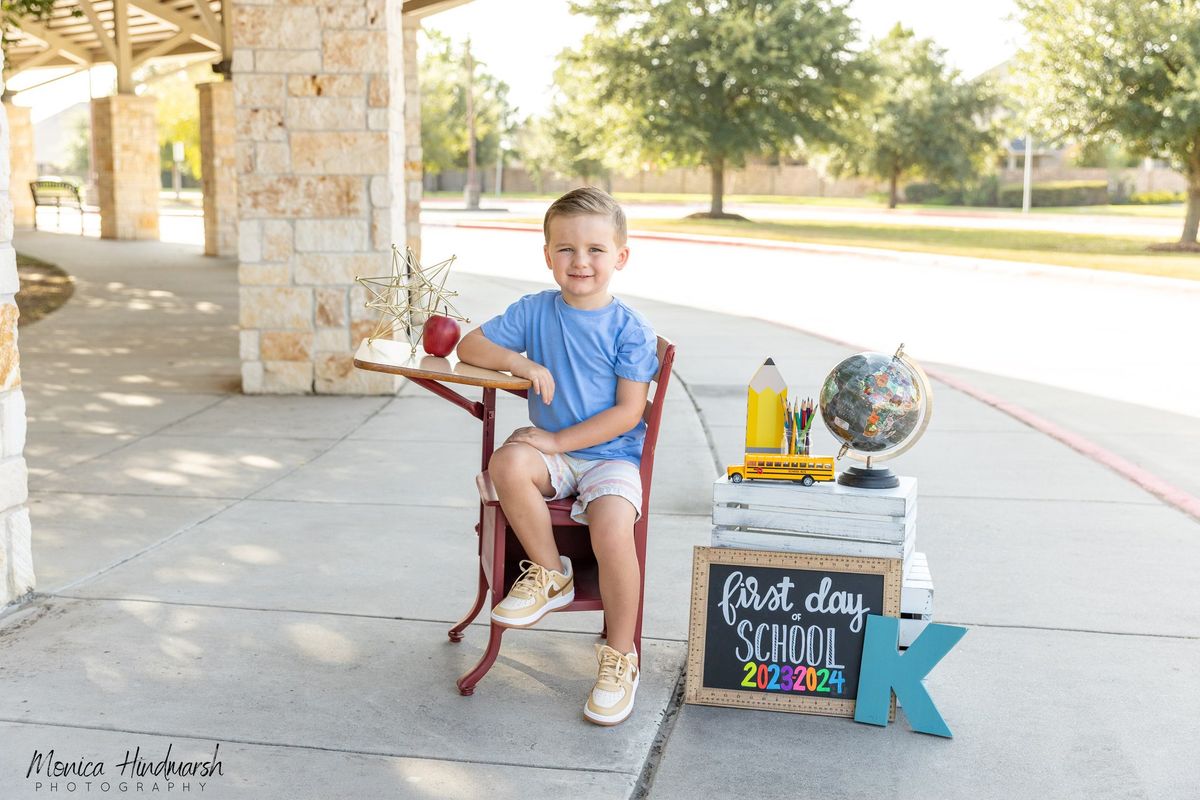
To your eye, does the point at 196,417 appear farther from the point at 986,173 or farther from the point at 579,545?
the point at 986,173

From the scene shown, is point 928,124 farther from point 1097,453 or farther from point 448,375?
point 448,375

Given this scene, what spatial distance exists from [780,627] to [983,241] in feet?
78.2

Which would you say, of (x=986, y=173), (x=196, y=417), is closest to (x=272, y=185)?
(x=196, y=417)

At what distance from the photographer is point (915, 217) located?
39.3 metres

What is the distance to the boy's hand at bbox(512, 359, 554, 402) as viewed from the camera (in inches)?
142

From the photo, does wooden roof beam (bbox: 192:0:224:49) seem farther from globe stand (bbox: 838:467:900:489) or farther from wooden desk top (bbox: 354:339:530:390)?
globe stand (bbox: 838:467:900:489)

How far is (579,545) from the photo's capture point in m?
3.87

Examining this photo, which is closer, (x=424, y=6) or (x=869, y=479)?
(x=869, y=479)

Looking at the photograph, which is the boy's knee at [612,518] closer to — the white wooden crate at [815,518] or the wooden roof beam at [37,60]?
the white wooden crate at [815,518]

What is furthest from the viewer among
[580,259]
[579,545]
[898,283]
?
[898,283]

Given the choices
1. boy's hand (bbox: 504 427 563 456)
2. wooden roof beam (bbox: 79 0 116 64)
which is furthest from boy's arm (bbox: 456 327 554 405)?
wooden roof beam (bbox: 79 0 116 64)

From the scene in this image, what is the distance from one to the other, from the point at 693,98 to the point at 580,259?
29.7 m

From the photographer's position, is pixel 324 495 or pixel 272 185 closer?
pixel 324 495

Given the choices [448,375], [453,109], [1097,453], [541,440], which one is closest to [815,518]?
[541,440]
